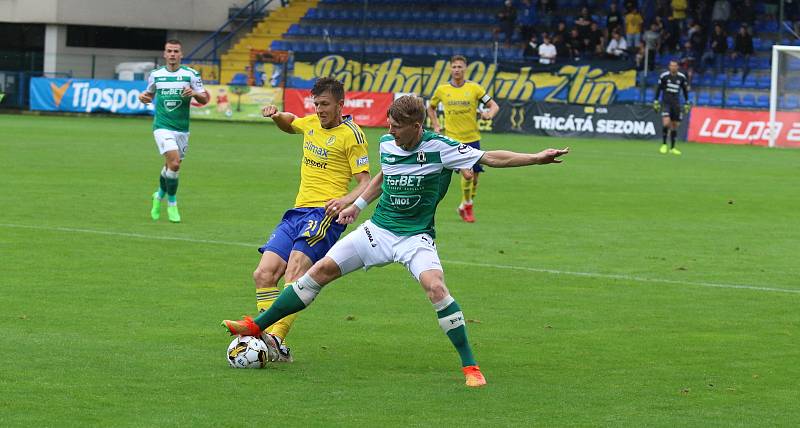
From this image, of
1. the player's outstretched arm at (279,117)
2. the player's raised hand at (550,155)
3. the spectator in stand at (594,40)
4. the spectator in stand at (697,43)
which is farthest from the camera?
the spectator in stand at (594,40)

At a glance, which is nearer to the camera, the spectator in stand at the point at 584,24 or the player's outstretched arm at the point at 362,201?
the player's outstretched arm at the point at 362,201

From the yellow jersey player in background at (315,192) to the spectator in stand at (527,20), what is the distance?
4104 cm

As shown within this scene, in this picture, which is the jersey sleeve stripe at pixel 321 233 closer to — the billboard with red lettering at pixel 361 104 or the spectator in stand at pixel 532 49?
the billboard with red lettering at pixel 361 104

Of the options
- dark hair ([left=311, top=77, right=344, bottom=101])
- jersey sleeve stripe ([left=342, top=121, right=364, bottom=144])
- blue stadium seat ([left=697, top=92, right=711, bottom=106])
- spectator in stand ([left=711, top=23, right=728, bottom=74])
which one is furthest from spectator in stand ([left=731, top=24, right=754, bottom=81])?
dark hair ([left=311, top=77, right=344, bottom=101])

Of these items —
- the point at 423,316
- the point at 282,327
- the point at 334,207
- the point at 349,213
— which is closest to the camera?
the point at 349,213

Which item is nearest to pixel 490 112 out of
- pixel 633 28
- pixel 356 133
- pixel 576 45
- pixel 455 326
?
pixel 356 133

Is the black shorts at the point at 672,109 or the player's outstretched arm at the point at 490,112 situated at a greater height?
the player's outstretched arm at the point at 490,112

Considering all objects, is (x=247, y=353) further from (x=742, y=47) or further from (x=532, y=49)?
(x=532, y=49)

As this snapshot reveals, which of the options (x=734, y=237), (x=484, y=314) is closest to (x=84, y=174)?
(x=734, y=237)

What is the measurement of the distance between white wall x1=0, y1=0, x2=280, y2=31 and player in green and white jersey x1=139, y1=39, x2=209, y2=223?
3958 cm

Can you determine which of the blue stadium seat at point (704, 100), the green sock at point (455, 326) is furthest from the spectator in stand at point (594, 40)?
the green sock at point (455, 326)

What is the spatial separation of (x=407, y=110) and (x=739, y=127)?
112ft

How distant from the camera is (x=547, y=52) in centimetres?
4775

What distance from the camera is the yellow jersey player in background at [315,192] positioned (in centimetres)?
945
